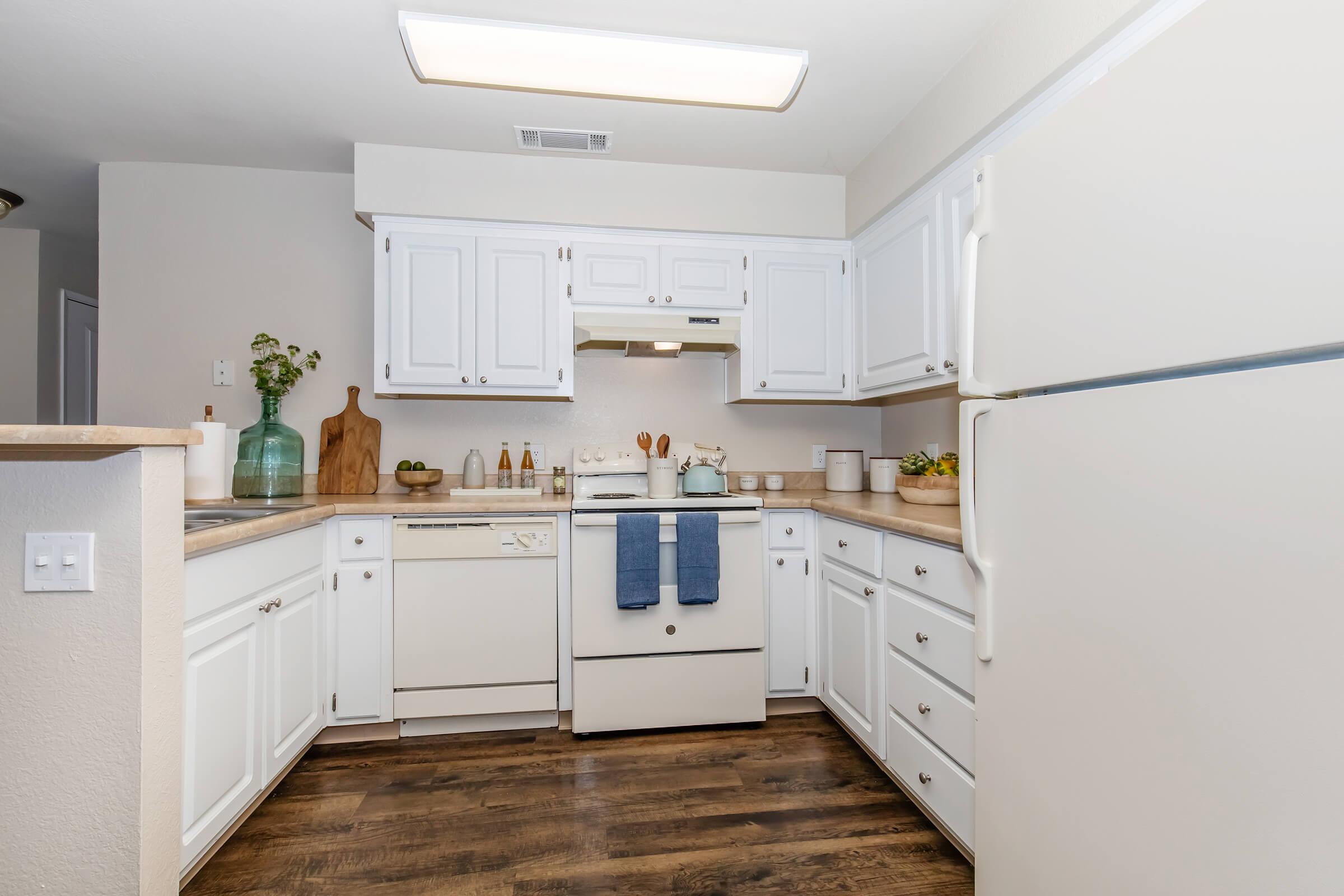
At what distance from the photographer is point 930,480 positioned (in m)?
2.33

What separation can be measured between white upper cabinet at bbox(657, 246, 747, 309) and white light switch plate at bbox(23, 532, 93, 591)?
2.14 m

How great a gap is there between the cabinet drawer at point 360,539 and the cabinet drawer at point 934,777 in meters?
1.89

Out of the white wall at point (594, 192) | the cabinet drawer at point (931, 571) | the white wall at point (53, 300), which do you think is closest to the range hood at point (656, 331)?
the white wall at point (594, 192)

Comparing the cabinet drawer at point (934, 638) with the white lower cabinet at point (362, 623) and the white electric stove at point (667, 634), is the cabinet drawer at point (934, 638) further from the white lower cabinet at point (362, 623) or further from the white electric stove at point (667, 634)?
the white lower cabinet at point (362, 623)

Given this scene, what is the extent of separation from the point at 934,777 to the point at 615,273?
2204 millimetres

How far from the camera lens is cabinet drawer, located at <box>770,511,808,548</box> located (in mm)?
2678

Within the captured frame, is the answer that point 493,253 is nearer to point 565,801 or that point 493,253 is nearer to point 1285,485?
point 565,801

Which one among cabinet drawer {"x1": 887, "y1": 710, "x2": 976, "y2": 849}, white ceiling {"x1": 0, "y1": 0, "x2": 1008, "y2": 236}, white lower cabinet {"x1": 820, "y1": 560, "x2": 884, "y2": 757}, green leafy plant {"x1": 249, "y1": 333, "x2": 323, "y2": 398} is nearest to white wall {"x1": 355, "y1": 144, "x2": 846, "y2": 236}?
white ceiling {"x1": 0, "y1": 0, "x2": 1008, "y2": 236}

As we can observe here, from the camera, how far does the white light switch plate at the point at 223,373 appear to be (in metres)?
2.91

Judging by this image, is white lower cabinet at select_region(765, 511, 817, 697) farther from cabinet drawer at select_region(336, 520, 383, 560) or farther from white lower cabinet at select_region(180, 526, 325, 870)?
white lower cabinet at select_region(180, 526, 325, 870)

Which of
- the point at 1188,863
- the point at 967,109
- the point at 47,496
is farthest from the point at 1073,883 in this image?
the point at 967,109

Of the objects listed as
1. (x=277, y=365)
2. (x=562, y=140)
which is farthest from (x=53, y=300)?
(x=562, y=140)

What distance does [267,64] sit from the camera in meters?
2.12

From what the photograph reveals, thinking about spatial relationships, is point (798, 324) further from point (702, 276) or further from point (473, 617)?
point (473, 617)
